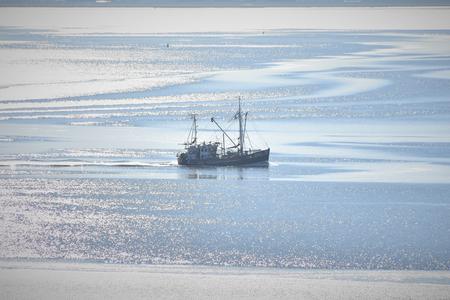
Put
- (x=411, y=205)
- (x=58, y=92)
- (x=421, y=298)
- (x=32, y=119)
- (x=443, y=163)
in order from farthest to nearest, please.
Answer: (x=58, y=92)
(x=32, y=119)
(x=443, y=163)
(x=411, y=205)
(x=421, y=298)

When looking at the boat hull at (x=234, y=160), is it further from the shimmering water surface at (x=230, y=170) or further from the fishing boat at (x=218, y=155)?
the shimmering water surface at (x=230, y=170)

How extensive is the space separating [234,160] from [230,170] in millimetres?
1083

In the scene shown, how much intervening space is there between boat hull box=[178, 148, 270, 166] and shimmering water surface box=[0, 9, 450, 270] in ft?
1.55

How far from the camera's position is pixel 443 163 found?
41.6 meters

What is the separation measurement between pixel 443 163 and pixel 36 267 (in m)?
20.2

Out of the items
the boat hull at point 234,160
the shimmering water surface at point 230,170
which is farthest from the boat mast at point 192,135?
the boat hull at point 234,160

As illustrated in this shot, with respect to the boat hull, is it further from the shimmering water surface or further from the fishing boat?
the shimmering water surface


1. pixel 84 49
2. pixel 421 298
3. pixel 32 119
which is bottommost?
pixel 421 298

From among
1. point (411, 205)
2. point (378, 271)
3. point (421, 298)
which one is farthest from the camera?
point (411, 205)

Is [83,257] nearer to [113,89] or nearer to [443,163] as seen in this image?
[443,163]

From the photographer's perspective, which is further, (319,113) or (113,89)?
(113,89)

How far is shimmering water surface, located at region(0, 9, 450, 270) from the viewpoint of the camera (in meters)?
28.5

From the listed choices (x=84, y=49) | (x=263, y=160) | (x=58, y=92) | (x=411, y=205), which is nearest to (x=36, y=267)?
(x=411, y=205)

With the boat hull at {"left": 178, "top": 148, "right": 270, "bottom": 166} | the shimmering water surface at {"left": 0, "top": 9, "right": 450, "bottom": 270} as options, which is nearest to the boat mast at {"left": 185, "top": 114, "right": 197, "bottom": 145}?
the shimmering water surface at {"left": 0, "top": 9, "right": 450, "bottom": 270}
